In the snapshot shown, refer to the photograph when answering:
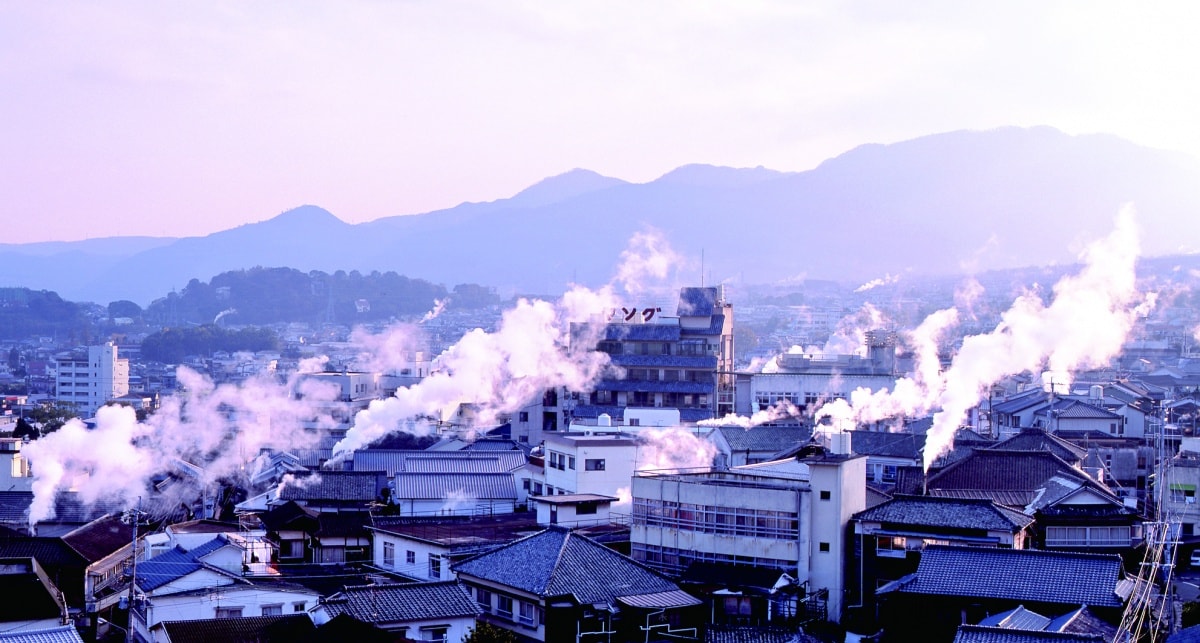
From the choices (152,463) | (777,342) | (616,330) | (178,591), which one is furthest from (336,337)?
(178,591)

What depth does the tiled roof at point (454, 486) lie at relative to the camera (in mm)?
29562

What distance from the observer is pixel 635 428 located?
35.3m

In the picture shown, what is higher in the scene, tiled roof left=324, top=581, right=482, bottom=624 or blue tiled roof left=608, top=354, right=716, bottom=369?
blue tiled roof left=608, top=354, right=716, bottom=369

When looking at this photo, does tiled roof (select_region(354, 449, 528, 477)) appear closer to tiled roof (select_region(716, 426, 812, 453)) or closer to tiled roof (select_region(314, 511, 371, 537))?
tiled roof (select_region(314, 511, 371, 537))

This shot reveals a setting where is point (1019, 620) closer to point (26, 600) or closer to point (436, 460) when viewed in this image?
point (26, 600)

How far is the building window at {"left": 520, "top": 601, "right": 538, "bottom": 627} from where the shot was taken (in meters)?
19.8

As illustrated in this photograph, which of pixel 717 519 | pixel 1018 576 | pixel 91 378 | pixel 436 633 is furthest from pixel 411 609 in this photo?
pixel 91 378

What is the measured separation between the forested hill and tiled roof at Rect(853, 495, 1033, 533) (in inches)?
3841

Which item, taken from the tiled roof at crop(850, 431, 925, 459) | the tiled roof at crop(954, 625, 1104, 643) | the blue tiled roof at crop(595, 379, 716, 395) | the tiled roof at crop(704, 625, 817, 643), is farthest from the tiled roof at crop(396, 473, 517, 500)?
the tiled roof at crop(954, 625, 1104, 643)

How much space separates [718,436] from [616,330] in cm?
1167

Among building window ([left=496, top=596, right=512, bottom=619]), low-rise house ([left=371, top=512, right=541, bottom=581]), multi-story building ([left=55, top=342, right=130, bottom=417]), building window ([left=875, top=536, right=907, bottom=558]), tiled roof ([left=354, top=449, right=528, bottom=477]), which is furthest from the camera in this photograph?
multi-story building ([left=55, top=342, right=130, bottom=417])

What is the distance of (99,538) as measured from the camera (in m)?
24.7

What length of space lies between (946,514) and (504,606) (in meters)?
7.27

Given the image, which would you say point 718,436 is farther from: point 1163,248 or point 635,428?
point 1163,248
